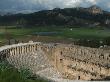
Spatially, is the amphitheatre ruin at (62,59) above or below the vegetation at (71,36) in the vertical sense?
above

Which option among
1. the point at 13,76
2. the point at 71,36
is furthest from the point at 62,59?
the point at 71,36

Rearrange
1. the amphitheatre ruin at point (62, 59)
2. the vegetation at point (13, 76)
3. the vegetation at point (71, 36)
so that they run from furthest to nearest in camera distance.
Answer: the vegetation at point (71, 36) < the amphitheatre ruin at point (62, 59) < the vegetation at point (13, 76)

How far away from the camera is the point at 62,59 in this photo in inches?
2896

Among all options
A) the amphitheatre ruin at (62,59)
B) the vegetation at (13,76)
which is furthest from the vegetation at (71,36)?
the vegetation at (13,76)

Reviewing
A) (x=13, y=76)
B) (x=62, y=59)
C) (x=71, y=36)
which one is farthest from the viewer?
(x=71, y=36)

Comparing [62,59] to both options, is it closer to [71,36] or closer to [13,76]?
[13,76]

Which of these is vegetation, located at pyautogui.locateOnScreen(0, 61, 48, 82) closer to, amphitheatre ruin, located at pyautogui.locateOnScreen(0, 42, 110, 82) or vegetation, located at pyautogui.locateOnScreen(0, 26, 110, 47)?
amphitheatre ruin, located at pyautogui.locateOnScreen(0, 42, 110, 82)

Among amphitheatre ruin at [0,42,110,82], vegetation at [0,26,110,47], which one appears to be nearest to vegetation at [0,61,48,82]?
amphitheatre ruin at [0,42,110,82]

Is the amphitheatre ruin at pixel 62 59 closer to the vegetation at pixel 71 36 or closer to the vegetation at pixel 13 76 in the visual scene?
the vegetation at pixel 71 36

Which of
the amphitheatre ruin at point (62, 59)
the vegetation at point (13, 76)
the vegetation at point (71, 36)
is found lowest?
the vegetation at point (71, 36)

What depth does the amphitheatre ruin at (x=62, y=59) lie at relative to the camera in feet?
207

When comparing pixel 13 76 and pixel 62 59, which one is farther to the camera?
pixel 62 59

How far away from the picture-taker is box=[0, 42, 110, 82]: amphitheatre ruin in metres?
63.1

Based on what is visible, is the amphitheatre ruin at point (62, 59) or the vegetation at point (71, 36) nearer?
the amphitheatre ruin at point (62, 59)
